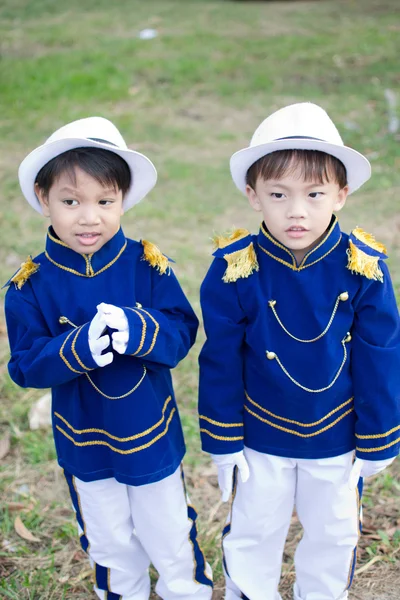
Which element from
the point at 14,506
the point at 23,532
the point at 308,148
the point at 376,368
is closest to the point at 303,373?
the point at 376,368

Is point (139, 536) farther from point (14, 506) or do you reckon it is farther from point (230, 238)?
point (230, 238)

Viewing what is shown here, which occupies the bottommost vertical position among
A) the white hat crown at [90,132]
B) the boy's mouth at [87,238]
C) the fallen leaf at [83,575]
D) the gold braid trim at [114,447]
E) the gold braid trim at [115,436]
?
the fallen leaf at [83,575]

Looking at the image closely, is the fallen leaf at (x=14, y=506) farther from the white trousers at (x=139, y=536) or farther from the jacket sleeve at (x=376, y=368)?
the jacket sleeve at (x=376, y=368)

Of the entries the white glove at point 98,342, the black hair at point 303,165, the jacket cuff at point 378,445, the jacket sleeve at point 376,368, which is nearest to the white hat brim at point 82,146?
the black hair at point 303,165

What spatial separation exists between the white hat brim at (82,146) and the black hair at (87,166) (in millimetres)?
16

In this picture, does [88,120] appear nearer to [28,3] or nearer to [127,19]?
[127,19]

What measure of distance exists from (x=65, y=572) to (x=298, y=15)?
12.5 m

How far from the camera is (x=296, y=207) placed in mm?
2100

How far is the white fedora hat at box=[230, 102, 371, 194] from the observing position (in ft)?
6.78

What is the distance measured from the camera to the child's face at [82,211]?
2.18 meters

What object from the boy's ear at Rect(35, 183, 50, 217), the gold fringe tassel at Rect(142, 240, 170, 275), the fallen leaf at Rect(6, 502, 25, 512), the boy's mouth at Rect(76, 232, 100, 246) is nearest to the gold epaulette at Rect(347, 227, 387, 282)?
the gold fringe tassel at Rect(142, 240, 170, 275)

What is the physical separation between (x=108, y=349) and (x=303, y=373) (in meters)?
0.65

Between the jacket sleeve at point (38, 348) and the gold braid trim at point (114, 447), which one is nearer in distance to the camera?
the jacket sleeve at point (38, 348)

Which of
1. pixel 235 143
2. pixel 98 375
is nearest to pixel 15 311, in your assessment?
pixel 98 375
